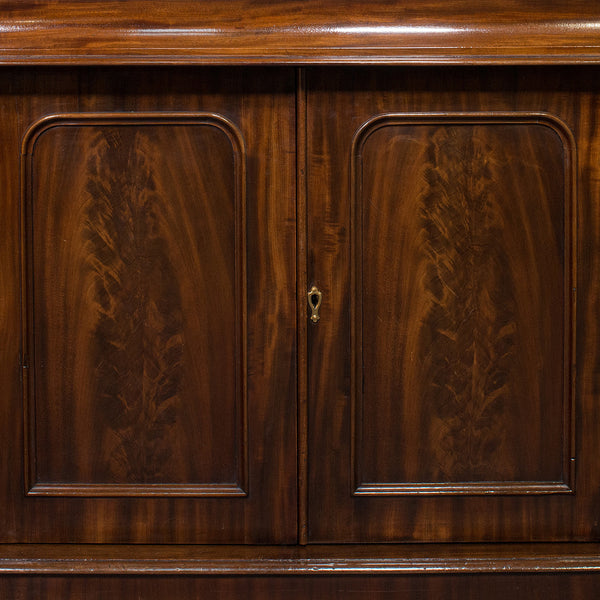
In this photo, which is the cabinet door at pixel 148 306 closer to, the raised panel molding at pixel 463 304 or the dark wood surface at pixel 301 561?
the dark wood surface at pixel 301 561

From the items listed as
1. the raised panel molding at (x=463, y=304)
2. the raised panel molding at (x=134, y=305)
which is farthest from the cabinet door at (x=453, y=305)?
the raised panel molding at (x=134, y=305)

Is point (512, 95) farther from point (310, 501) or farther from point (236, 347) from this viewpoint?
point (310, 501)

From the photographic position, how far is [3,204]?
1405mm

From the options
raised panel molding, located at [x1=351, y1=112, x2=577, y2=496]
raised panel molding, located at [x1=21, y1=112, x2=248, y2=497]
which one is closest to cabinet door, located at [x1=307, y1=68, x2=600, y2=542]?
raised panel molding, located at [x1=351, y1=112, x2=577, y2=496]

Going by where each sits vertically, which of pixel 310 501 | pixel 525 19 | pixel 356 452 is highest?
pixel 525 19

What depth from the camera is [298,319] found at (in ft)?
4.65

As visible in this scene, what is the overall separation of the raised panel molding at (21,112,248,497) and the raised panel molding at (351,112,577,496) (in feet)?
0.89

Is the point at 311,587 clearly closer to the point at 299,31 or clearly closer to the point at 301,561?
the point at 301,561

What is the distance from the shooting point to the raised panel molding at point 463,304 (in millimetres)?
1402

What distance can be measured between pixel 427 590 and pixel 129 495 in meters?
0.65

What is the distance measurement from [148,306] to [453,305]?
64 cm

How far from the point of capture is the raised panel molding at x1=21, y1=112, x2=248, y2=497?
141cm

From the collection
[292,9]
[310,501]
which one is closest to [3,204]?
[292,9]

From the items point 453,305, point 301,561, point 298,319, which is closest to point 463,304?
point 453,305
